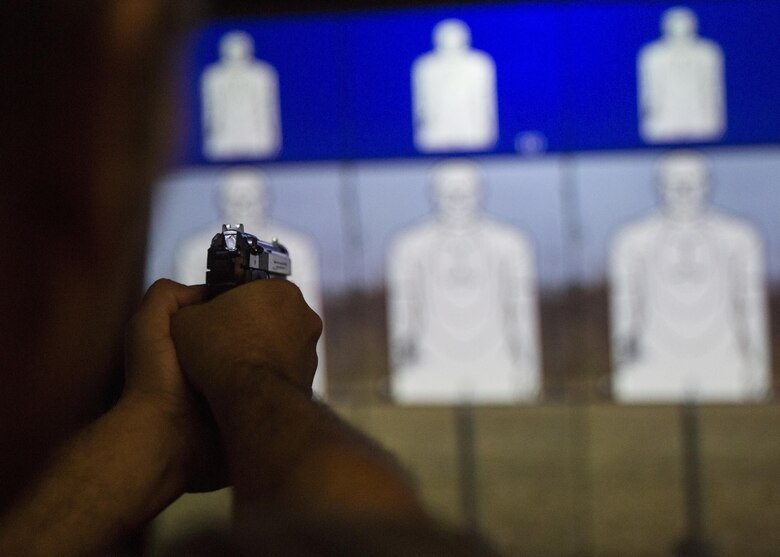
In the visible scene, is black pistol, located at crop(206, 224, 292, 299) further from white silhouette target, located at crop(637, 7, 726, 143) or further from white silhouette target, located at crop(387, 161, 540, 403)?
white silhouette target, located at crop(637, 7, 726, 143)

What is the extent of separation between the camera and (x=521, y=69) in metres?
3.66

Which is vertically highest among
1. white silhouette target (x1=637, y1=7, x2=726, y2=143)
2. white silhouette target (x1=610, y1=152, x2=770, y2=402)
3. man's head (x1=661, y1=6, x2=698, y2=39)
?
man's head (x1=661, y1=6, x2=698, y2=39)

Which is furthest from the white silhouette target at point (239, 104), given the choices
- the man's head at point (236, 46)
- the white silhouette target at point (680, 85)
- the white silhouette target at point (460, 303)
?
the white silhouette target at point (680, 85)

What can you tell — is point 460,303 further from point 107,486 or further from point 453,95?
point 107,486

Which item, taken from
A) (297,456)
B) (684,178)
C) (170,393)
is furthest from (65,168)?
(684,178)

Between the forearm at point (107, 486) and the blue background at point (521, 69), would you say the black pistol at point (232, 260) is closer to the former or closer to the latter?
the forearm at point (107, 486)

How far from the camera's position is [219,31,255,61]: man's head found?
3877mm

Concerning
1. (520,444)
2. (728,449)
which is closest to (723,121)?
(728,449)

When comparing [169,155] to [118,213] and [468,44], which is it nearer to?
[118,213]

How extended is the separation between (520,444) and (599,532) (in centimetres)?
43

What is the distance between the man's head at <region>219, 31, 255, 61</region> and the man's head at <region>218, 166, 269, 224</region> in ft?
1.54

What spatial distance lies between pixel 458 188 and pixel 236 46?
1.12 m

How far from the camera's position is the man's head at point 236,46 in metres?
3.88

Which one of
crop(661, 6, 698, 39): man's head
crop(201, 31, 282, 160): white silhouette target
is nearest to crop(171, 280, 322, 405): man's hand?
crop(201, 31, 282, 160): white silhouette target
